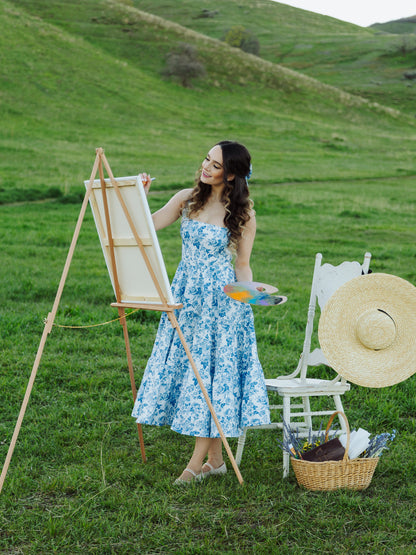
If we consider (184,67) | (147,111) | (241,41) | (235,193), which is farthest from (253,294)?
(241,41)

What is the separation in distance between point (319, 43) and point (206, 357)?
9470cm

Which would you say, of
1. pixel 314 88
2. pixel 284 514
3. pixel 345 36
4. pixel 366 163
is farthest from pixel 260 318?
pixel 345 36

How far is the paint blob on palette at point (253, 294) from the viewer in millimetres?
3930

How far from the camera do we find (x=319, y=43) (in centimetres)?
9150

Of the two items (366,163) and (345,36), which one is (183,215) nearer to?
(366,163)

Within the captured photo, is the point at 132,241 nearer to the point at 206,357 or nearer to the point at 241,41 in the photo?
the point at 206,357

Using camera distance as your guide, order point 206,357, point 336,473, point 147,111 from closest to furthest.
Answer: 1. point 336,473
2. point 206,357
3. point 147,111

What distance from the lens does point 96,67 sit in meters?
38.3

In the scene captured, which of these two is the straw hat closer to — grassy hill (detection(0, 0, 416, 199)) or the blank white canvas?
the blank white canvas

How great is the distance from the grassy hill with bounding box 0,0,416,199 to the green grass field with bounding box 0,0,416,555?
0.17 m

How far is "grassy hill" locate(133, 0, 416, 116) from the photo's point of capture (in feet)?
233

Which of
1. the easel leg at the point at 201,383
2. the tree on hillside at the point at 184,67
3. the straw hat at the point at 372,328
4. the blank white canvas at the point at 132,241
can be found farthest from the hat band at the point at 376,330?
the tree on hillside at the point at 184,67

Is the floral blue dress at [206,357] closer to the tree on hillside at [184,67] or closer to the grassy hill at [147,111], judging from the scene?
the grassy hill at [147,111]

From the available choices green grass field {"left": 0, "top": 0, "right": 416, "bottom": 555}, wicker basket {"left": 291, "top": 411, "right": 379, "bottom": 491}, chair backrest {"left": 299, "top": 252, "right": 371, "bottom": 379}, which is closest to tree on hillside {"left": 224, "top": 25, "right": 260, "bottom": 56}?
green grass field {"left": 0, "top": 0, "right": 416, "bottom": 555}
